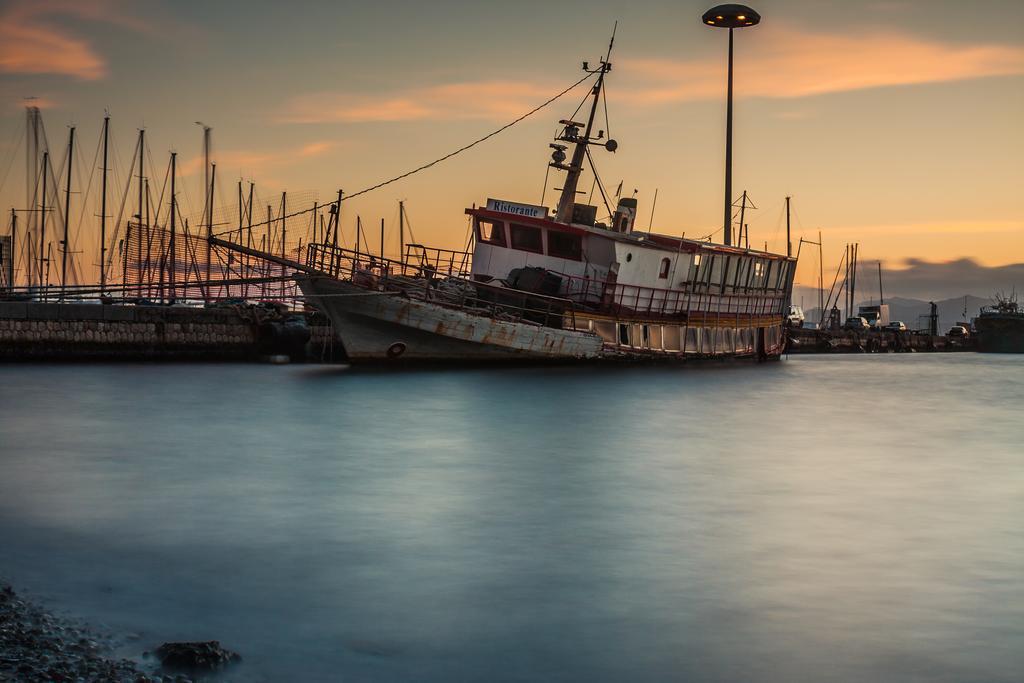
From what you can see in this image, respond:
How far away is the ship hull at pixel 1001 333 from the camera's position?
3920 inches

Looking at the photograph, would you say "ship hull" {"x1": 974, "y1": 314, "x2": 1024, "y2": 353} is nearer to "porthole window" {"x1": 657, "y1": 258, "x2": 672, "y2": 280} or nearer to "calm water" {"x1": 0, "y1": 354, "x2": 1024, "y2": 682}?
"porthole window" {"x1": 657, "y1": 258, "x2": 672, "y2": 280}

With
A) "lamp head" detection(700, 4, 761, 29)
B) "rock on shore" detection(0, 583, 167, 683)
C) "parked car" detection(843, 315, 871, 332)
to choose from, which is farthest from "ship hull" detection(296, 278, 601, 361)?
"parked car" detection(843, 315, 871, 332)

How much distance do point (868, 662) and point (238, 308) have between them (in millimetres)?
38343

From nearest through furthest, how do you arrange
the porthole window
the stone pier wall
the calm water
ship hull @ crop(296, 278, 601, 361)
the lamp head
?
the calm water
ship hull @ crop(296, 278, 601, 361)
the stone pier wall
the porthole window
the lamp head

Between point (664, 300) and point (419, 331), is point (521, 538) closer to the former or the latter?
point (419, 331)

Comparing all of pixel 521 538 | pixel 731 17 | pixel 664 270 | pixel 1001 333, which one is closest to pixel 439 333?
pixel 664 270

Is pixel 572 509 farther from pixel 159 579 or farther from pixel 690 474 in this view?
pixel 159 579

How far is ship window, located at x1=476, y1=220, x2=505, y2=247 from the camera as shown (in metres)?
38.1

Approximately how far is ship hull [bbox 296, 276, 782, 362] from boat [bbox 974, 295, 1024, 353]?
72.2m

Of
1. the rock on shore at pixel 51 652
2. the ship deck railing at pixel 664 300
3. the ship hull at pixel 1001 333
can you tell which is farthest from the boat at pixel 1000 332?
the rock on shore at pixel 51 652

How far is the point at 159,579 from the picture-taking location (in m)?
9.95

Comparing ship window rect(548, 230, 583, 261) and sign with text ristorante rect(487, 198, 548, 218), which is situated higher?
sign with text ristorante rect(487, 198, 548, 218)

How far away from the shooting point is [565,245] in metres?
38.1

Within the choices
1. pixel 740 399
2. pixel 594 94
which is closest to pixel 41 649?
pixel 740 399
